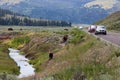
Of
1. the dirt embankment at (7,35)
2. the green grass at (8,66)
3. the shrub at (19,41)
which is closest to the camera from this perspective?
the green grass at (8,66)

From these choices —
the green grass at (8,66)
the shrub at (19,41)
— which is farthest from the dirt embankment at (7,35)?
the green grass at (8,66)

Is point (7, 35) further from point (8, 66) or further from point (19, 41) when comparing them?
point (8, 66)

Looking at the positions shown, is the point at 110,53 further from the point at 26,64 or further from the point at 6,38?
the point at 6,38

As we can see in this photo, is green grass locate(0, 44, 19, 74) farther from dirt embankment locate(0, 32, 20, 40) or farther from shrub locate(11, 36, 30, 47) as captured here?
dirt embankment locate(0, 32, 20, 40)

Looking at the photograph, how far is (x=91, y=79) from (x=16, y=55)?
80.1 m

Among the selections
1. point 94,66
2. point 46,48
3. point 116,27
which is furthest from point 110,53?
point 116,27

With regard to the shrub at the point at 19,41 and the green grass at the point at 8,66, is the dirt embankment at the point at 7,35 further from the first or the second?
the green grass at the point at 8,66

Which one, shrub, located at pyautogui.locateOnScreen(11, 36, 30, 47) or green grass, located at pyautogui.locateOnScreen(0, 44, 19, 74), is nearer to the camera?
green grass, located at pyautogui.locateOnScreen(0, 44, 19, 74)

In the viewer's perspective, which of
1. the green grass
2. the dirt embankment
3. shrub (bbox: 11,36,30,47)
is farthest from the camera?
the dirt embankment

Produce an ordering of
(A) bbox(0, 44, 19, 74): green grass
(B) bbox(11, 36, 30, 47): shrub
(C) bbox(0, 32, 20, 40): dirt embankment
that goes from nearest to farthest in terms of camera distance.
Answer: (A) bbox(0, 44, 19, 74): green grass
(B) bbox(11, 36, 30, 47): shrub
(C) bbox(0, 32, 20, 40): dirt embankment

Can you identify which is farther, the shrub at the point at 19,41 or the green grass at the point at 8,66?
the shrub at the point at 19,41

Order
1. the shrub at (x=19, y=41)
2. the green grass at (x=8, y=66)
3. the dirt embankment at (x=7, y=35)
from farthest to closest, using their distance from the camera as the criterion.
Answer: the dirt embankment at (x=7, y=35), the shrub at (x=19, y=41), the green grass at (x=8, y=66)

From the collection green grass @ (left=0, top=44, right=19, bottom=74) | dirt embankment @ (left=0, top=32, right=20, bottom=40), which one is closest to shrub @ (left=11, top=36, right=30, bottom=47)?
dirt embankment @ (left=0, top=32, right=20, bottom=40)

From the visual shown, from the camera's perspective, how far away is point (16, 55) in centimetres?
9894
